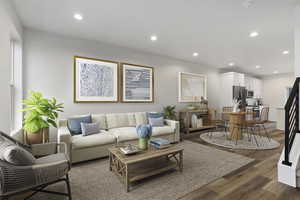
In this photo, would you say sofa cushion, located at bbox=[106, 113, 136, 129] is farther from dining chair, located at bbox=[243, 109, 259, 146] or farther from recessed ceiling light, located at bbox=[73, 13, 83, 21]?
dining chair, located at bbox=[243, 109, 259, 146]

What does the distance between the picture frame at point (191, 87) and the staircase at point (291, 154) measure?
10.7 feet

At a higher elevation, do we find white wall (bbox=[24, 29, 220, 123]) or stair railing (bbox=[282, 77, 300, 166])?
white wall (bbox=[24, 29, 220, 123])

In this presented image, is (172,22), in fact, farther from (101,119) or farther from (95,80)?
(101,119)

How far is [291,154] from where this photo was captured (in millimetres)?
2072

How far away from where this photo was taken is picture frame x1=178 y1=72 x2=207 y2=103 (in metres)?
5.23

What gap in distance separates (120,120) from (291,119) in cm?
338

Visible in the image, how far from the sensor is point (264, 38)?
335cm

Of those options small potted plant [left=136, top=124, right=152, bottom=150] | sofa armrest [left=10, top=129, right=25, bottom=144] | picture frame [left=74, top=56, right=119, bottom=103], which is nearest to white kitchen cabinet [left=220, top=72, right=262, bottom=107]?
picture frame [left=74, top=56, right=119, bottom=103]

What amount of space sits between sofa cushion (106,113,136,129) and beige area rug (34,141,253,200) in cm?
99

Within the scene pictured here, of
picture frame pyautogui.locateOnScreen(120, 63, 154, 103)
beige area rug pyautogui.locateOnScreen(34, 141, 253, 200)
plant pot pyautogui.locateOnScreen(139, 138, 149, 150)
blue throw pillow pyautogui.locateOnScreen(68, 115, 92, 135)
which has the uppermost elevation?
picture frame pyautogui.locateOnScreen(120, 63, 154, 103)

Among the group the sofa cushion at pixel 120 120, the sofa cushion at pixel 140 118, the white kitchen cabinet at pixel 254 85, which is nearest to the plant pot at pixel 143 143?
the sofa cushion at pixel 120 120

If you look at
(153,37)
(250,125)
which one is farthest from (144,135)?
(250,125)

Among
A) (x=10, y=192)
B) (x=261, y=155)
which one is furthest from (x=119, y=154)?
(x=261, y=155)

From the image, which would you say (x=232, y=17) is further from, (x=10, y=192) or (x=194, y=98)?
(x=10, y=192)
